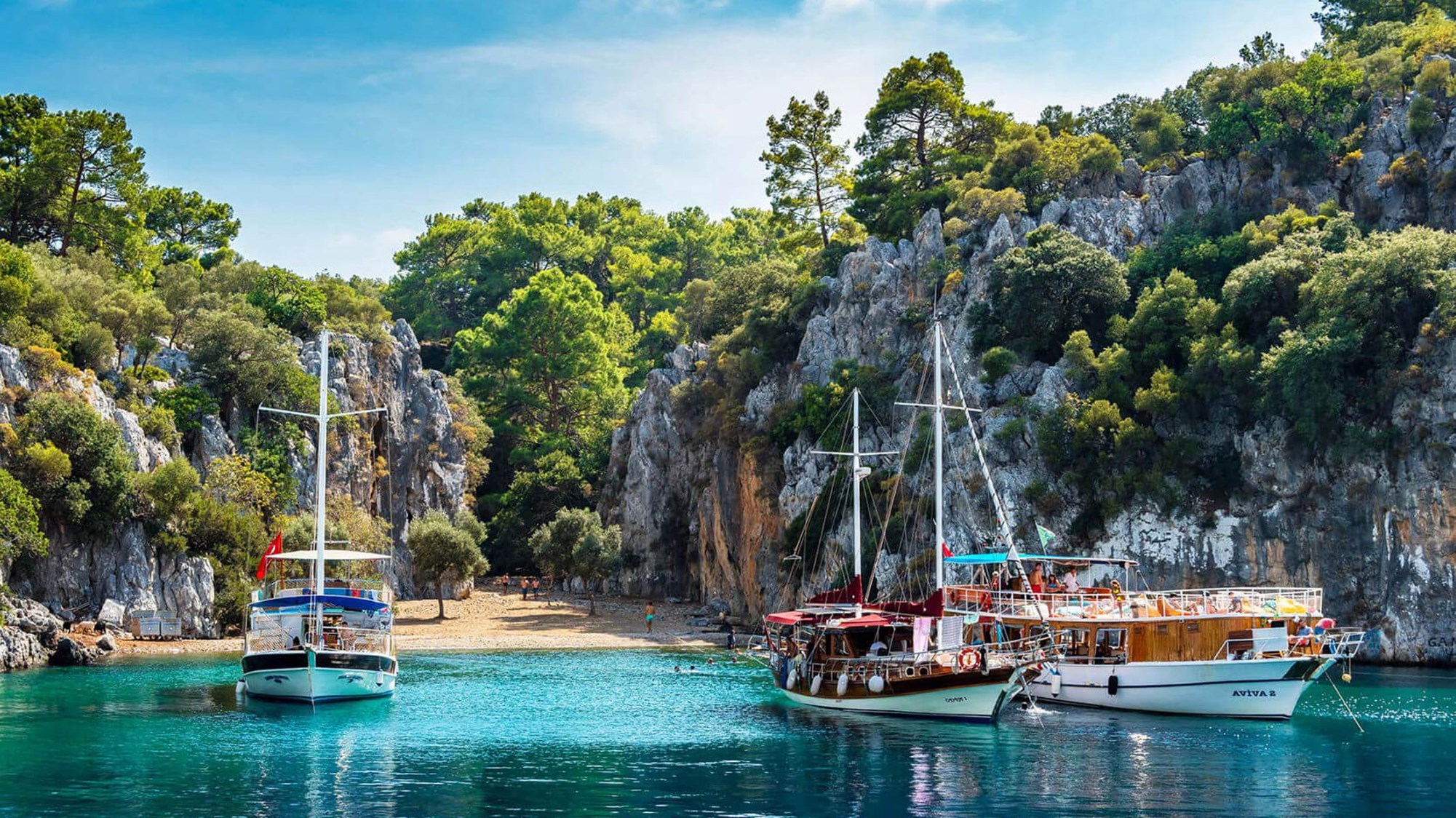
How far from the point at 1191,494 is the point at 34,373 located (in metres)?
57.0

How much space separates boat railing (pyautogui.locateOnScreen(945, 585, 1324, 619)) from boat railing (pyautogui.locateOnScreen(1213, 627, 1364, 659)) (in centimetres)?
97

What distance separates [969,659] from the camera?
140 ft

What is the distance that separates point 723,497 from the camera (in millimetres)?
84500

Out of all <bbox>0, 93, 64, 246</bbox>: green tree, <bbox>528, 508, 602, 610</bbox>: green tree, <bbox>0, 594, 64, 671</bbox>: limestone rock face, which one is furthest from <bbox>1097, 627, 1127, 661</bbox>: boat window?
<bbox>0, 93, 64, 246</bbox>: green tree

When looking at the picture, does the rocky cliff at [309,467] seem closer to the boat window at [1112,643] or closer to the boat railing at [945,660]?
the boat railing at [945,660]

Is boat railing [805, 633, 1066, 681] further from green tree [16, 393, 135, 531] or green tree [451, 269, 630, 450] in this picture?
green tree [451, 269, 630, 450]

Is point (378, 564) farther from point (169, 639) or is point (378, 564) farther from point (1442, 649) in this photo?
point (1442, 649)

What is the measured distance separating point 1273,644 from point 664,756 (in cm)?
2100

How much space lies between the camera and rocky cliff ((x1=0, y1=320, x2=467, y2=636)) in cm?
6347

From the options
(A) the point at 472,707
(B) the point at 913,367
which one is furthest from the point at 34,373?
(B) the point at 913,367

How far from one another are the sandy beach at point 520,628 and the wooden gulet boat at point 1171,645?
88.3 ft

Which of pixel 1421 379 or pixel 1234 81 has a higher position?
pixel 1234 81

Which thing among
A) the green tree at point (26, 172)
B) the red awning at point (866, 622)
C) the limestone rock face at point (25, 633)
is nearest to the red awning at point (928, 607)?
the red awning at point (866, 622)

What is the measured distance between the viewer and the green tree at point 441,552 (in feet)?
260
